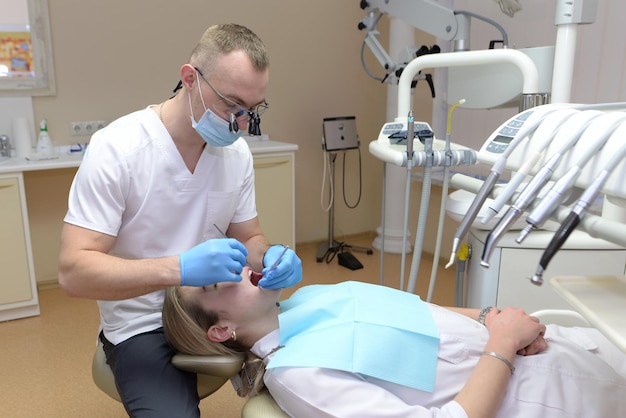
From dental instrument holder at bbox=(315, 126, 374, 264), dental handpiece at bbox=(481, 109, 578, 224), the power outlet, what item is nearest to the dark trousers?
dental handpiece at bbox=(481, 109, 578, 224)

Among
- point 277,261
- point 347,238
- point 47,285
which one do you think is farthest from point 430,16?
point 47,285

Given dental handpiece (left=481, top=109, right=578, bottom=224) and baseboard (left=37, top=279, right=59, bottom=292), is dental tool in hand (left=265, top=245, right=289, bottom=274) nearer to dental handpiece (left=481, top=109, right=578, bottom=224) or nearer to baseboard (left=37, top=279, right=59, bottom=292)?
dental handpiece (left=481, top=109, right=578, bottom=224)

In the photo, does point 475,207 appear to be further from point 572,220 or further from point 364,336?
point 364,336

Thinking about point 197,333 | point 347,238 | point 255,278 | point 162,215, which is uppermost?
point 162,215

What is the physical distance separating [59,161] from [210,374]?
1.94 metres

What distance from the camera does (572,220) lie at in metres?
0.70

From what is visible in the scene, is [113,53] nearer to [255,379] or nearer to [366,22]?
[366,22]

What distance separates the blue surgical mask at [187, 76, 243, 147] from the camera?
1442 mm

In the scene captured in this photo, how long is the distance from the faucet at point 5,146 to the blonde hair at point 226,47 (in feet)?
6.39

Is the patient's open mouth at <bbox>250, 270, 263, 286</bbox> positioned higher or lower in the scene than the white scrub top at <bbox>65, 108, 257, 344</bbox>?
lower

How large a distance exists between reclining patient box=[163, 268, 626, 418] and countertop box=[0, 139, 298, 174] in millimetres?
1710

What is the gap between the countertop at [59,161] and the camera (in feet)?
8.66

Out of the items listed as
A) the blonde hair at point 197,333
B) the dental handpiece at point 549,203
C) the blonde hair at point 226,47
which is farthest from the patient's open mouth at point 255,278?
the dental handpiece at point 549,203

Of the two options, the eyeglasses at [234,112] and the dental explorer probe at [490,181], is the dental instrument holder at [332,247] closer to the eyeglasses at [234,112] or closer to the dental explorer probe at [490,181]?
the eyeglasses at [234,112]
